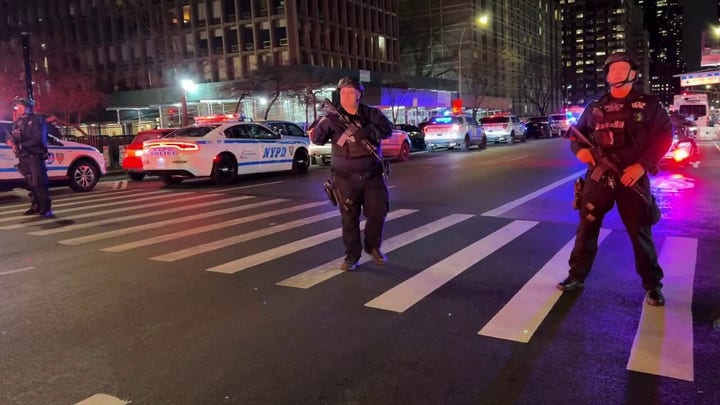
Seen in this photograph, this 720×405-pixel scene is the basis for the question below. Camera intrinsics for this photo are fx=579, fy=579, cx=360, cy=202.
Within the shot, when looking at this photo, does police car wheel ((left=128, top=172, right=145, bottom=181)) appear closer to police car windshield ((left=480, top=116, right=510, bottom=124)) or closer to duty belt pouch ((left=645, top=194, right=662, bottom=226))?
duty belt pouch ((left=645, top=194, right=662, bottom=226))

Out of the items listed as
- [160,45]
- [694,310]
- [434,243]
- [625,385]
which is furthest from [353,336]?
[160,45]

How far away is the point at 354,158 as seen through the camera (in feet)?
19.2

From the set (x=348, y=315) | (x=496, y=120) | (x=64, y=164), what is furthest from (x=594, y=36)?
(x=348, y=315)

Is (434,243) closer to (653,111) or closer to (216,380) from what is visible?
(653,111)

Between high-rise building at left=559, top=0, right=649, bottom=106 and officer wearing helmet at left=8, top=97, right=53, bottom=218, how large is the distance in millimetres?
181409

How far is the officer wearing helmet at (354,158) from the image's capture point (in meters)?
5.84

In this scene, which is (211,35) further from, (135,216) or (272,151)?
(135,216)

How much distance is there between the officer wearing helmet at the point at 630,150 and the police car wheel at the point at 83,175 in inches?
511

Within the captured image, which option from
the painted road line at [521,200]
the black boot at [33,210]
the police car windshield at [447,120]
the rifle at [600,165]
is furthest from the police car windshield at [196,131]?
the police car windshield at [447,120]

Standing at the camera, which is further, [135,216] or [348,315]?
[135,216]

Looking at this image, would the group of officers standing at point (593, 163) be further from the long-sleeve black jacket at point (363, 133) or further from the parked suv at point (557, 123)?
the parked suv at point (557, 123)

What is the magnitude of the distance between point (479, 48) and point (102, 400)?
73752 mm

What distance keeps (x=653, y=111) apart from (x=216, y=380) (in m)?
3.71

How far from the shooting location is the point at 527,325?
Answer: 14.0ft
